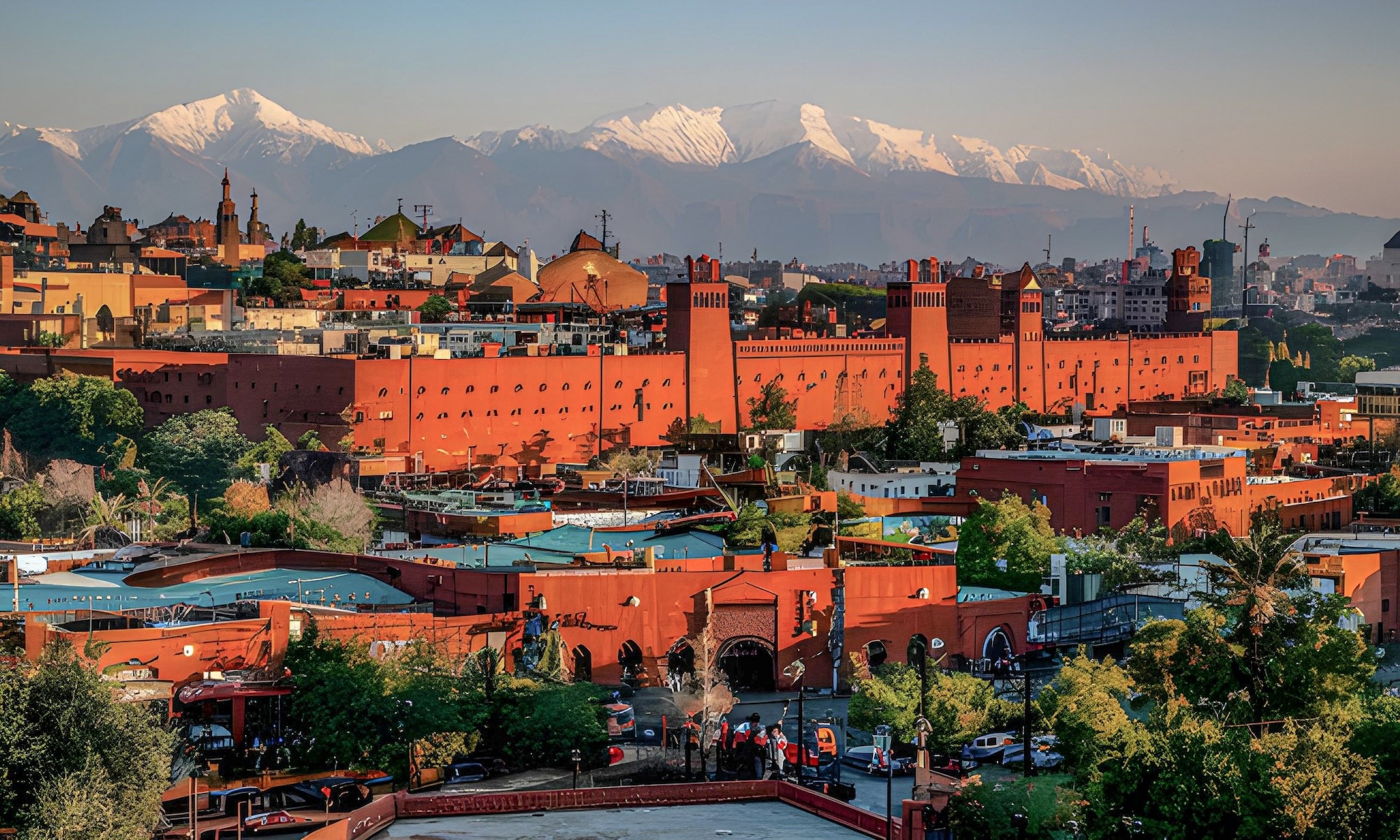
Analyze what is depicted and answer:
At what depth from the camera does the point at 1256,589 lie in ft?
84.0

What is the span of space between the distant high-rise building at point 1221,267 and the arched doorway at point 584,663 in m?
152

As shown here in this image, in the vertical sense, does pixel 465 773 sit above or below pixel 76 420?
below

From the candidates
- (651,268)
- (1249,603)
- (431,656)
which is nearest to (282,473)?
(431,656)

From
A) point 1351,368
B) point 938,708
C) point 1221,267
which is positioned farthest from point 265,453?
point 1221,267

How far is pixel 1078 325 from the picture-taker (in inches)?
4208

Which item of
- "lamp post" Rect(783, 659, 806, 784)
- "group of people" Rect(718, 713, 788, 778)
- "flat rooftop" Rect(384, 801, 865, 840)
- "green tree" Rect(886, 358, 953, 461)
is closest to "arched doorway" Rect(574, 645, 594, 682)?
"lamp post" Rect(783, 659, 806, 784)

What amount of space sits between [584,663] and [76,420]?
2739 centimetres

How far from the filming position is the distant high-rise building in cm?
17538

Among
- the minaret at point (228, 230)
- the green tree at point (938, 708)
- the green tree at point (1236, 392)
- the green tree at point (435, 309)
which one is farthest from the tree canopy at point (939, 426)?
the minaret at point (228, 230)

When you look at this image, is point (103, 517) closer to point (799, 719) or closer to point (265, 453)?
point (265, 453)

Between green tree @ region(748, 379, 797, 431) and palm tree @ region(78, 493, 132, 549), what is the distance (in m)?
19.0

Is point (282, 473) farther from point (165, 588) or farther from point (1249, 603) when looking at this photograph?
point (1249, 603)

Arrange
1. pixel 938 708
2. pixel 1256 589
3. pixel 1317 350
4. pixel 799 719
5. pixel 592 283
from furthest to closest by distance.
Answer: pixel 1317 350, pixel 592 283, pixel 1256 589, pixel 938 708, pixel 799 719

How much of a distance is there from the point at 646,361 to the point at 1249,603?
108 feet
